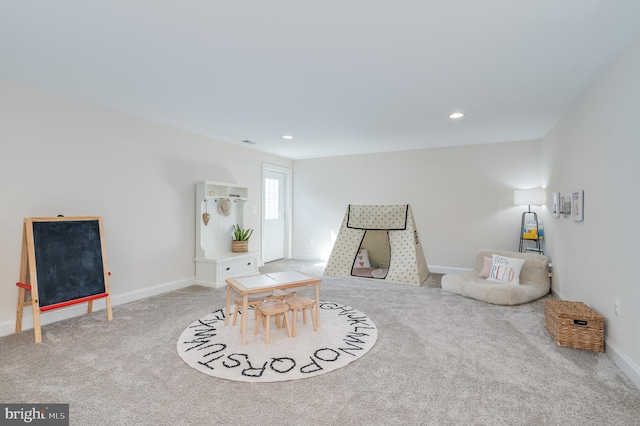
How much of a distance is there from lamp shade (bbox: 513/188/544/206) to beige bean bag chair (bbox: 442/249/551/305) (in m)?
0.86

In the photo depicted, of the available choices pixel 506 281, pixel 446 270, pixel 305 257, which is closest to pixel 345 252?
pixel 305 257

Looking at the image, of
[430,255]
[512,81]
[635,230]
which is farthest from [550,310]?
[430,255]

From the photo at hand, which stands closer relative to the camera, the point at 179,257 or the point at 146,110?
the point at 146,110

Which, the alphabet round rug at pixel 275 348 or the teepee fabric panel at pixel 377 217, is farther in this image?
the teepee fabric panel at pixel 377 217

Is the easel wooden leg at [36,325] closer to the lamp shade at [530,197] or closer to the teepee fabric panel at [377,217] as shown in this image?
the teepee fabric panel at [377,217]

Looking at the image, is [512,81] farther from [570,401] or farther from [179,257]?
[179,257]

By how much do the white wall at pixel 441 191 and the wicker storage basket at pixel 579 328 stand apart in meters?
2.79

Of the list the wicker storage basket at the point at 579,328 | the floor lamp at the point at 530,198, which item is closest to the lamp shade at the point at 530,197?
the floor lamp at the point at 530,198

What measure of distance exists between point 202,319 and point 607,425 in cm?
315

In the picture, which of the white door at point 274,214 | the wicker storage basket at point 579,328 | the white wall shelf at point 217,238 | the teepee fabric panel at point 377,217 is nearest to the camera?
the wicker storage basket at point 579,328

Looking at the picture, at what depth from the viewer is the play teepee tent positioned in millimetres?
5055

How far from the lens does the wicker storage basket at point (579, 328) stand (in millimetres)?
2545

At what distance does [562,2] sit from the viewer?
179cm

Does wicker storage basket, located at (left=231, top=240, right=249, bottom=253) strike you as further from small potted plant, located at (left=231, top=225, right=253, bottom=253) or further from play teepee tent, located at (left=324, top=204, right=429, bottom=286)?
play teepee tent, located at (left=324, top=204, right=429, bottom=286)
